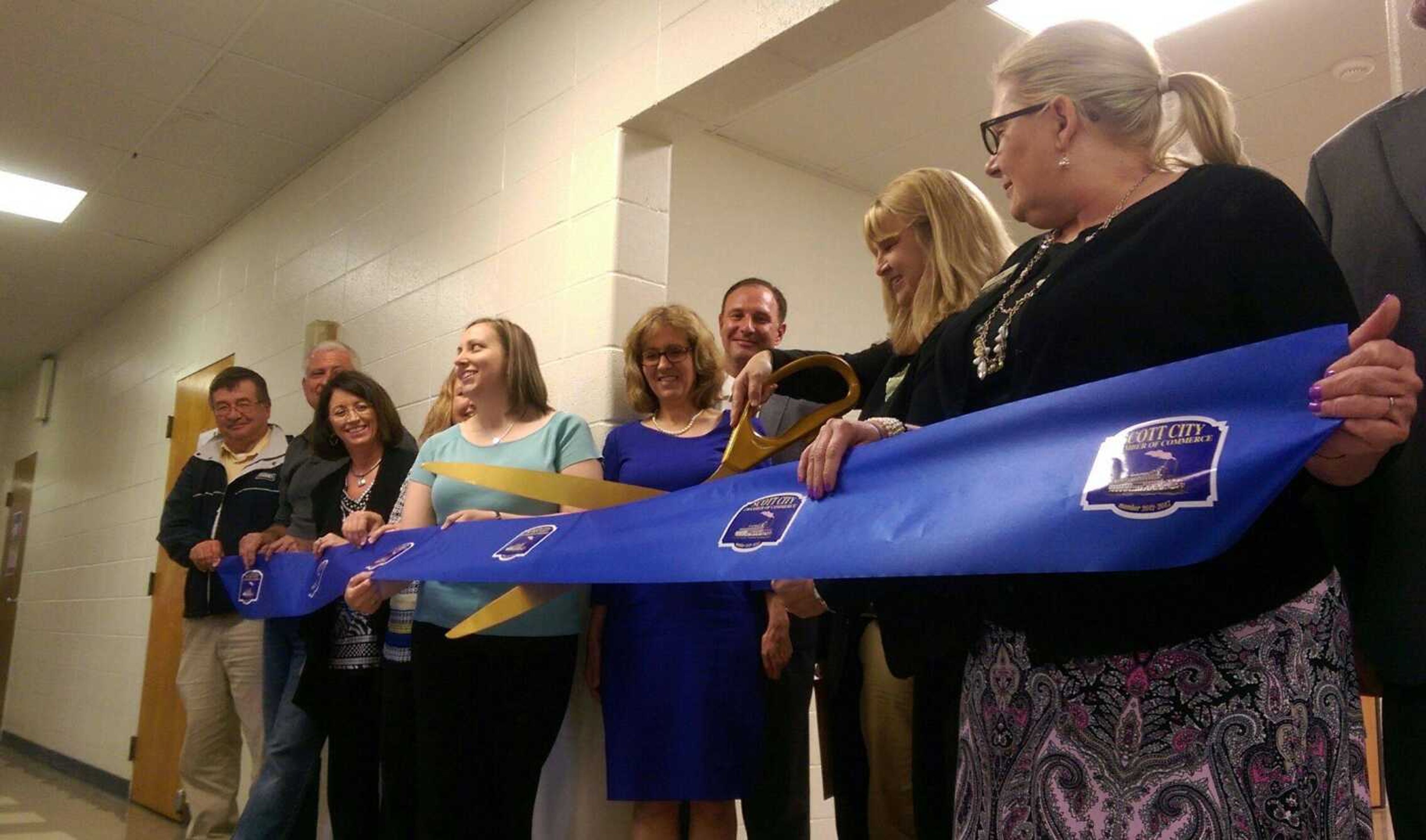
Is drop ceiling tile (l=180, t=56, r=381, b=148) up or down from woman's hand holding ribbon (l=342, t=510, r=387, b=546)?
up

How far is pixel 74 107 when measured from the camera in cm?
447

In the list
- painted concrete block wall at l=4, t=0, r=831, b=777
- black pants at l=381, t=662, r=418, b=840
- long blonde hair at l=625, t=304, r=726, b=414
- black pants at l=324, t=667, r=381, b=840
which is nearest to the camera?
black pants at l=381, t=662, r=418, b=840

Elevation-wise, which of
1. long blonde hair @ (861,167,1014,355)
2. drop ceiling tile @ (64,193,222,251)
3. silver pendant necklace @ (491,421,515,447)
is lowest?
silver pendant necklace @ (491,421,515,447)

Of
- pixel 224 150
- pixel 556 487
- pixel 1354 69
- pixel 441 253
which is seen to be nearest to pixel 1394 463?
pixel 556 487

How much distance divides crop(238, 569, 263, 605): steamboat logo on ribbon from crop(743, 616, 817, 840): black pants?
167cm

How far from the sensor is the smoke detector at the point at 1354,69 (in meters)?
3.83

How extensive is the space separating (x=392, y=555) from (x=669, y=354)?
0.85 m

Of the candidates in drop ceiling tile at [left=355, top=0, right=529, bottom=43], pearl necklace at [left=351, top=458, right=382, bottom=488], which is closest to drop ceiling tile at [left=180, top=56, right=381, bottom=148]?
drop ceiling tile at [left=355, top=0, right=529, bottom=43]

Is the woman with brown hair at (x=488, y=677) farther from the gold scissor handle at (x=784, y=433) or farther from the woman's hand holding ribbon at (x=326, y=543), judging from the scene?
the gold scissor handle at (x=784, y=433)

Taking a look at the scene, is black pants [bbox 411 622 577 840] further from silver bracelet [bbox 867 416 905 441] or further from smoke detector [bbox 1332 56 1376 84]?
smoke detector [bbox 1332 56 1376 84]

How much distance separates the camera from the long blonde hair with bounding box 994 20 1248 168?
46.6 inches

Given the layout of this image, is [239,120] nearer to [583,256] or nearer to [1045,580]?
[583,256]

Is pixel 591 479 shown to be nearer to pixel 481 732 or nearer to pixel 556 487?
pixel 556 487

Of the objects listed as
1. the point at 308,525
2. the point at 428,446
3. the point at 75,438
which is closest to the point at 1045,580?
the point at 428,446
